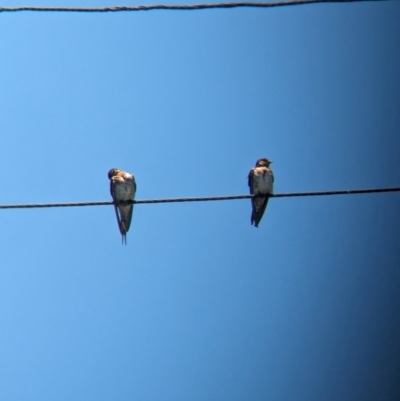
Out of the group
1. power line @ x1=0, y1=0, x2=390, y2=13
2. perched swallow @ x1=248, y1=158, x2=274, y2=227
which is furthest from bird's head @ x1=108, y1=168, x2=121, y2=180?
power line @ x1=0, y1=0, x2=390, y2=13

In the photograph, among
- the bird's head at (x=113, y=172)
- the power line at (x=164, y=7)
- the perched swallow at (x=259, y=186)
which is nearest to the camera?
the power line at (x=164, y=7)

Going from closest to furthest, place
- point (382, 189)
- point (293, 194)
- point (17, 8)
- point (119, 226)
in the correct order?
1. point (17, 8)
2. point (382, 189)
3. point (293, 194)
4. point (119, 226)

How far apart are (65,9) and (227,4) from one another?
878mm

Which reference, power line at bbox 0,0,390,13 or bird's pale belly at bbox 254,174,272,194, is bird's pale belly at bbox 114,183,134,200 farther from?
power line at bbox 0,0,390,13

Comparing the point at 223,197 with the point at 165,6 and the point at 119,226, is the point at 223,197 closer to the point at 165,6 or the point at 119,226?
the point at 165,6

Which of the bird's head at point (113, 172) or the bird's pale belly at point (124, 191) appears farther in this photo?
the bird's head at point (113, 172)

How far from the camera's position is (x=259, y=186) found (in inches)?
447

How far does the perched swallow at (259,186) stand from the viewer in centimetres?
1125

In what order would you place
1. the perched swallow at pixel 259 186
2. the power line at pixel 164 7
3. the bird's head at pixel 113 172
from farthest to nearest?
the bird's head at pixel 113 172 < the perched swallow at pixel 259 186 < the power line at pixel 164 7

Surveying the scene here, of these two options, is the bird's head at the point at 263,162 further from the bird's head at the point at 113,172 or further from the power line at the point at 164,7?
the power line at the point at 164,7

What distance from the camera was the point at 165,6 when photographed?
6.08 meters

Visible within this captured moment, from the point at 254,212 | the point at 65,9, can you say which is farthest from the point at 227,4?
the point at 254,212

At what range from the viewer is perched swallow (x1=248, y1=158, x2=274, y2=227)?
36.9 ft

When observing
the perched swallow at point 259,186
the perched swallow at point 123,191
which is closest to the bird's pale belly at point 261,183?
the perched swallow at point 259,186
